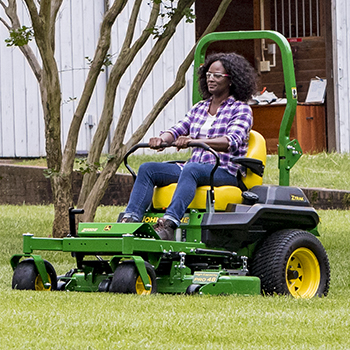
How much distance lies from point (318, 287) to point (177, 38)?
877 cm

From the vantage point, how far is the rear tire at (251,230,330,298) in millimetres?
5488

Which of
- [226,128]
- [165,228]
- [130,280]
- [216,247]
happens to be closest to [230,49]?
[226,128]

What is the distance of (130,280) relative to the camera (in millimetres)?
4816

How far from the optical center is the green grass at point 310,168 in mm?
12172

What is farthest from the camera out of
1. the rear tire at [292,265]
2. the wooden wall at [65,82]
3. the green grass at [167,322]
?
the wooden wall at [65,82]

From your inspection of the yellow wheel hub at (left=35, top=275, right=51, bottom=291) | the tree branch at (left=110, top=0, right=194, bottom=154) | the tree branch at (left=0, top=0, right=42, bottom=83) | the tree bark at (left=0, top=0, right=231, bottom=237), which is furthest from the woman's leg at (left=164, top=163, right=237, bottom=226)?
the tree branch at (left=0, top=0, right=42, bottom=83)

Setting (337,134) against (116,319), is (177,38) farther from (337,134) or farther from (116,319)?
(116,319)

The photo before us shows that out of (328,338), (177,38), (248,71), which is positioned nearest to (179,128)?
(248,71)

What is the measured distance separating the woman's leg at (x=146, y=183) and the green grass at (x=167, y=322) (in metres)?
0.83

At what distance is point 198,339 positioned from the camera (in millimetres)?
3654

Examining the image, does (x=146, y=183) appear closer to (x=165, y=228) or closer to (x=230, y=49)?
(x=165, y=228)

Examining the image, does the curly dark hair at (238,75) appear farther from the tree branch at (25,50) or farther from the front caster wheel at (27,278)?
the tree branch at (25,50)

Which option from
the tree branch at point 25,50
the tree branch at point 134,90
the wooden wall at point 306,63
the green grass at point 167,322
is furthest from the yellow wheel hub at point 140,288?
the wooden wall at point 306,63

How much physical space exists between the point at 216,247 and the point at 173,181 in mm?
563
